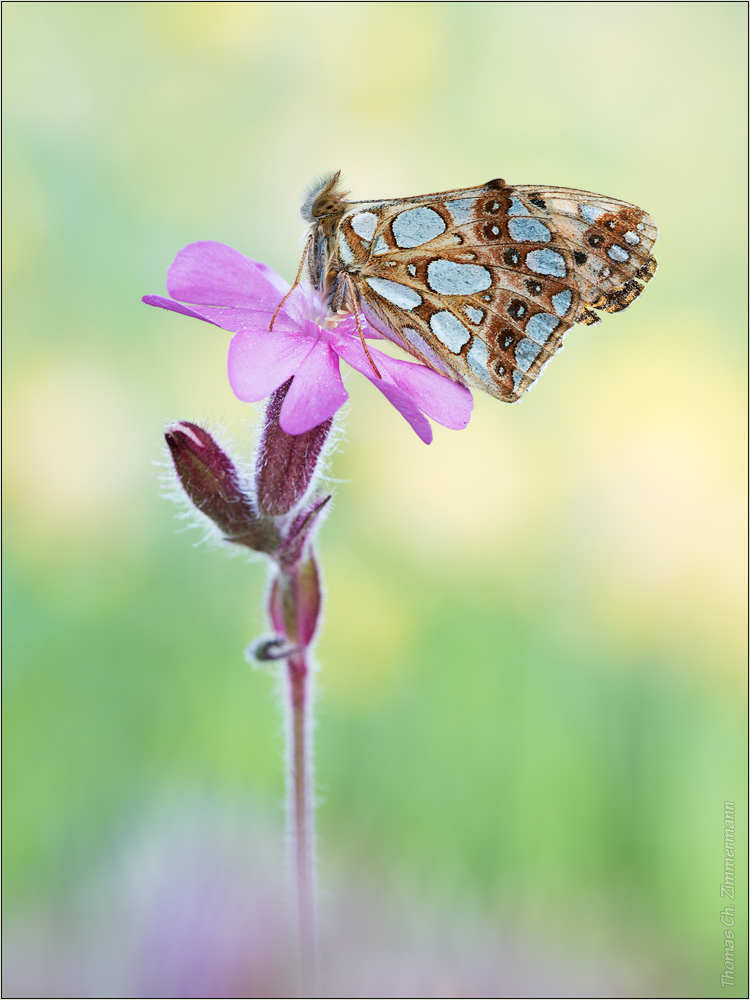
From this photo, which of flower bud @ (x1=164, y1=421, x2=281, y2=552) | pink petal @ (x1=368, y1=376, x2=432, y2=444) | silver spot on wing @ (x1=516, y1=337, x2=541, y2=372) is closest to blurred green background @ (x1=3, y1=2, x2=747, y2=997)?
flower bud @ (x1=164, y1=421, x2=281, y2=552)

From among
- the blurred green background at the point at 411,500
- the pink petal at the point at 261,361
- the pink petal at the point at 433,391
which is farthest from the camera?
the blurred green background at the point at 411,500

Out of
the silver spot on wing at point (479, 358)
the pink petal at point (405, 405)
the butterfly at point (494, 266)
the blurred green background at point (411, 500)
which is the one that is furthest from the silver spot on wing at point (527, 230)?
the blurred green background at point (411, 500)

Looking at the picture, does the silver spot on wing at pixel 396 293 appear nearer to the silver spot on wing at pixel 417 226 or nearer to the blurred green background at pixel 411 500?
the silver spot on wing at pixel 417 226

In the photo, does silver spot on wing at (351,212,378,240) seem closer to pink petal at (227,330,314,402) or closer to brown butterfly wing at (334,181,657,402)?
brown butterfly wing at (334,181,657,402)

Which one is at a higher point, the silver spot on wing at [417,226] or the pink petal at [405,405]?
the silver spot on wing at [417,226]

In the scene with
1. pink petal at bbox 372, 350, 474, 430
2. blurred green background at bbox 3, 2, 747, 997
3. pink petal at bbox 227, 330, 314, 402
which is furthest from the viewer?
blurred green background at bbox 3, 2, 747, 997

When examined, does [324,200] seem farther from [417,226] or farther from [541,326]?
[541,326]

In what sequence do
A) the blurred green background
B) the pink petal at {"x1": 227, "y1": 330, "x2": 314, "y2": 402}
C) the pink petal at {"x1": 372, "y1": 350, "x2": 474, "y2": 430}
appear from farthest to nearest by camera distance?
the blurred green background → the pink petal at {"x1": 372, "y1": 350, "x2": 474, "y2": 430} → the pink petal at {"x1": 227, "y1": 330, "x2": 314, "y2": 402}
